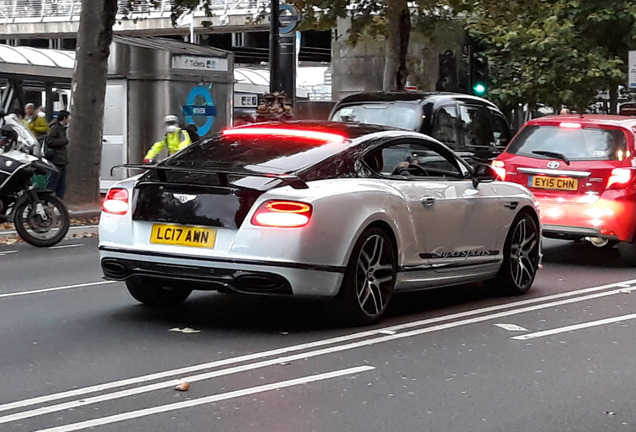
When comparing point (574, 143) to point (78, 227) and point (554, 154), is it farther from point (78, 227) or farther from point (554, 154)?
point (78, 227)

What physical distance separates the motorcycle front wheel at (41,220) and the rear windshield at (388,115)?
417 cm

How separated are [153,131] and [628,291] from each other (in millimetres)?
14655

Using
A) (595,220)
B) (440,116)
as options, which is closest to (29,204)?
(440,116)

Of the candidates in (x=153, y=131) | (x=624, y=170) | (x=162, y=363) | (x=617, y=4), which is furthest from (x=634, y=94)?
(x=162, y=363)

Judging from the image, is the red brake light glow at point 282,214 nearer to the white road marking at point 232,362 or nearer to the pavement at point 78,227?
the white road marking at point 232,362

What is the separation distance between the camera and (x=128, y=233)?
28.0 feet

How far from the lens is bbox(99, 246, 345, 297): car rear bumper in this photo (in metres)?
8.08

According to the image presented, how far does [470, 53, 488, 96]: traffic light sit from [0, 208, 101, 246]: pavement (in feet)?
29.7

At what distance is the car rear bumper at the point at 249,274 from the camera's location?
26.5 feet

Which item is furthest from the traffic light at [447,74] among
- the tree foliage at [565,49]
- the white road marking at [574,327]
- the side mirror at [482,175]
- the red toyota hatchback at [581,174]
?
the white road marking at [574,327]

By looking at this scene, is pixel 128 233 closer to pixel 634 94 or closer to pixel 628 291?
pixel 628 291

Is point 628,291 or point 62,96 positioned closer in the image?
point 628,291

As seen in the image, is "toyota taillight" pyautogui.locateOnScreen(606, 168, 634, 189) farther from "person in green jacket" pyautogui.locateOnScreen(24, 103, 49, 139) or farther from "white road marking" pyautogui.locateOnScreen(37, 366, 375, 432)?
"person in green jacket" pyautogui.locateOnScreen(24, 103, 49, 139)

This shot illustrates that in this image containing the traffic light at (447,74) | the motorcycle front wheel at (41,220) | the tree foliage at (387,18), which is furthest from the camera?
the tree foliage at (387,18)
